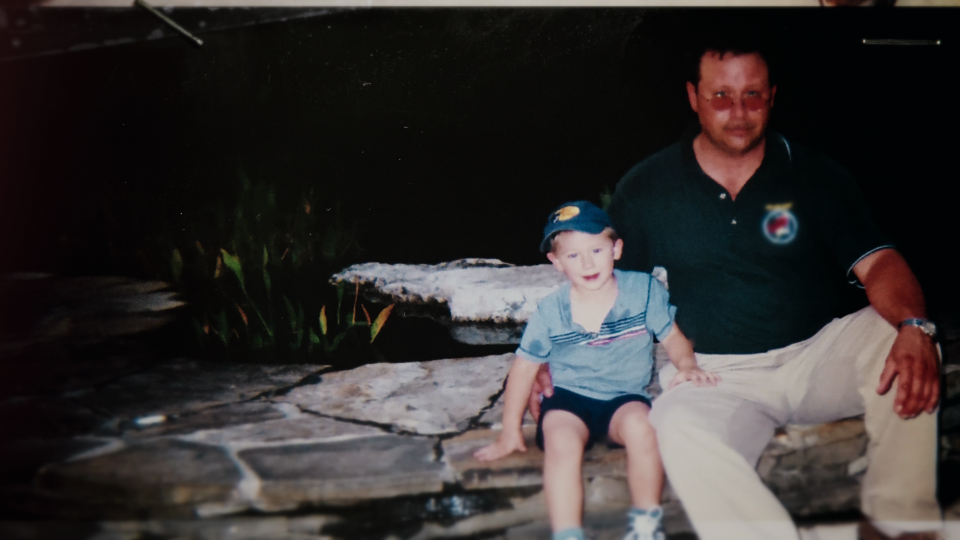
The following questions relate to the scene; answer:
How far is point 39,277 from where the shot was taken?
2.07 m

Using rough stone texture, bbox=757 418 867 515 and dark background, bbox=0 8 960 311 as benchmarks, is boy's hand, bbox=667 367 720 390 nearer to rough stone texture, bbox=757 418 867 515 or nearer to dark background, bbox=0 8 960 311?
rough stone texture, bbox=757 418 867 515

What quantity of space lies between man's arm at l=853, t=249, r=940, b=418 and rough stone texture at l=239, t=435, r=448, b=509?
153 cm

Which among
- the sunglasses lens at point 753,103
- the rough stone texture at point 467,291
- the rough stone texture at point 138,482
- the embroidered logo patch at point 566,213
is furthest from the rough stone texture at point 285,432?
the sunglasses lens at point 753,103

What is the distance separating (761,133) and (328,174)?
1.61 m

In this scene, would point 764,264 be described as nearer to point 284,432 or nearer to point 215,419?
point 284,432

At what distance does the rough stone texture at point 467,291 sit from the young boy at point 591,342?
0.21 meters

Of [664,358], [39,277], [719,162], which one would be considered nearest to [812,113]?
[719,162]

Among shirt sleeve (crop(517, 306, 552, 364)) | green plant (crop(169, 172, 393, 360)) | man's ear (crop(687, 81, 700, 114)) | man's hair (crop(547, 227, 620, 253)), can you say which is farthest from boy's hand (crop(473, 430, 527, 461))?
man's ear (crop(687, 81, 700, 114))

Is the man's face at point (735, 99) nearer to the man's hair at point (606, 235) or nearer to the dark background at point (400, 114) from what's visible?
the dark background at point (400, 114)

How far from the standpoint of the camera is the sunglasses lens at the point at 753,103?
6.71 feet

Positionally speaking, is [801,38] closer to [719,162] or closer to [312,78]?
[719,162]

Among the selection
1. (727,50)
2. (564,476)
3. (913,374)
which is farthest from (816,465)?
(727,50)

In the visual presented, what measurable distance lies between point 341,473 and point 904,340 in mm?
1919

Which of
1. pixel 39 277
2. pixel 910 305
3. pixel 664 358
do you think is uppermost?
pixel 39 277
